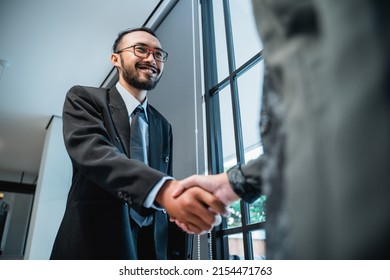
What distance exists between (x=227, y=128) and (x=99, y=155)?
45.8 inches

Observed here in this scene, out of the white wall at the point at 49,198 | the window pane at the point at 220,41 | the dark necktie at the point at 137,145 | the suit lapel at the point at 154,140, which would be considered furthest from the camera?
the white wall at the point at 49,198

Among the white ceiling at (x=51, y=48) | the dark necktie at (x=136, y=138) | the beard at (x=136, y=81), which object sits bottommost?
the dark necktie at (x=136, y=138)

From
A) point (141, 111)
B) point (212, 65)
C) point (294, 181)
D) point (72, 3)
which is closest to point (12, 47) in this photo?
point (72, 3)

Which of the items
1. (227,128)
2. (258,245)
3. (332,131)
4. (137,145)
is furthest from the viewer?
(227,128)

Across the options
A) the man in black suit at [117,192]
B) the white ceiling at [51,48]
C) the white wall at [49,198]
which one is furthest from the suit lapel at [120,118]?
the white wall at [49,198]

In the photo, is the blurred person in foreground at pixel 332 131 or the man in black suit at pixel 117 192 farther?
the man in black suit at pixel 117 192

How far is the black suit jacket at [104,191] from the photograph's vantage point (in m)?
0.80

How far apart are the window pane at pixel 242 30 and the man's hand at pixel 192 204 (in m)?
1.31

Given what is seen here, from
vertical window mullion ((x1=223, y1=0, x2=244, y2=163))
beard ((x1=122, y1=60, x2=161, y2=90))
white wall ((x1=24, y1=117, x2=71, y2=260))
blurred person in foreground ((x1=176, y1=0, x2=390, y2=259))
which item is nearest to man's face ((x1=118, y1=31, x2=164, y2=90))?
beard ((x1=122, y1=60, x2=161, y2=90))

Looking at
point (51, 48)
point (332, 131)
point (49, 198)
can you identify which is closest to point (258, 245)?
point (332, 131)

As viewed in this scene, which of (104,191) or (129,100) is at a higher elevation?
(129,100)

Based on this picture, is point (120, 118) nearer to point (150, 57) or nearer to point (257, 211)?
point (150, 57)

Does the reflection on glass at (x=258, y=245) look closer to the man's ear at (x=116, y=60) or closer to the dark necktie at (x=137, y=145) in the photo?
the dark necktie at (x=137, y=145)

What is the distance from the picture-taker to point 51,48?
3342 millimetres
